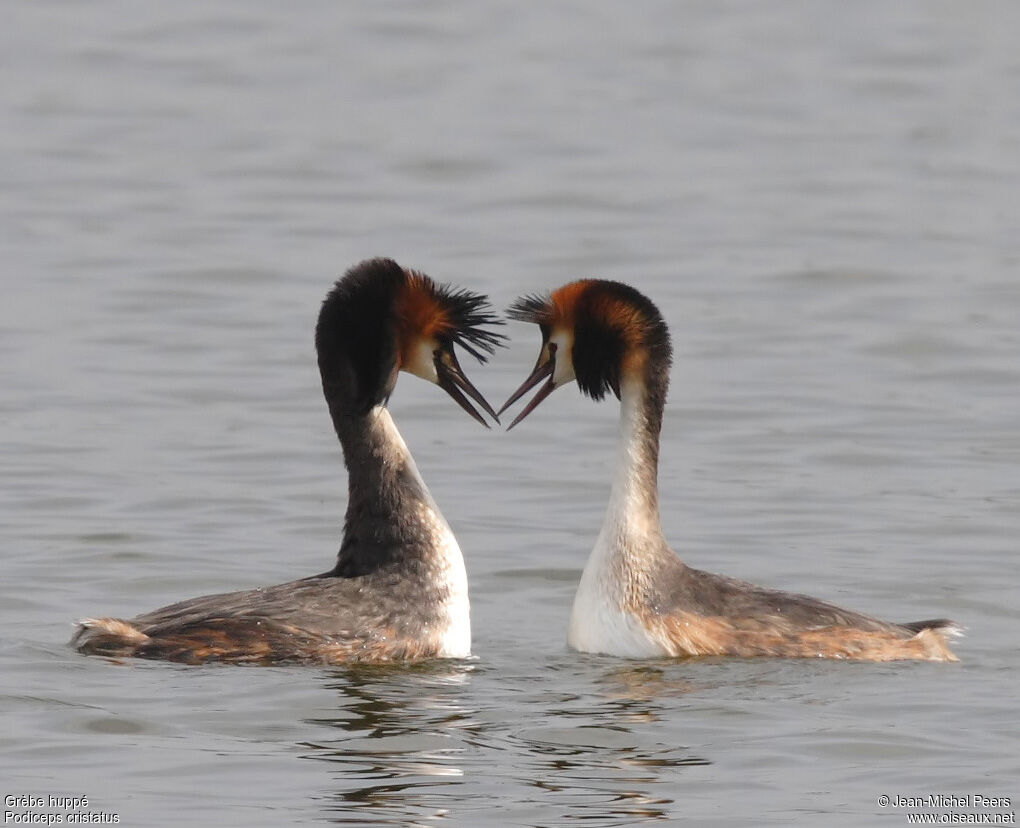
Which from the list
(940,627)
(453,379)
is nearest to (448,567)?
(453,379)

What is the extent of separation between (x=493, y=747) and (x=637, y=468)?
2.60 meters

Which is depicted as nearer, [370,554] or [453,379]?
[370,554]

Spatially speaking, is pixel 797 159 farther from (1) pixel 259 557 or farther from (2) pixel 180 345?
(1) pixel 259 557

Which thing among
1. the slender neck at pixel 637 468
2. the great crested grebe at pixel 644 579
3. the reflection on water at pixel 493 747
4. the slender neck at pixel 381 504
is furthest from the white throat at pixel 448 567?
the slender neck at pixel 637 468

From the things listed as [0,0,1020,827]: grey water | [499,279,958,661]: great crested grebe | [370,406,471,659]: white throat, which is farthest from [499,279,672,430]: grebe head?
[0,0,1020,827]: grey water

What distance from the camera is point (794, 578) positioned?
1473 centimetres

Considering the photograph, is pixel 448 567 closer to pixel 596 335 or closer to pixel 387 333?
pixel 387 333

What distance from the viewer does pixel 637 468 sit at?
510 inches

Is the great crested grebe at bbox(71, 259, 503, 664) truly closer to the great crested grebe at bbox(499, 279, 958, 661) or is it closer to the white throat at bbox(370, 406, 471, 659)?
the white throat at bbox(370, 406, 471, 659)

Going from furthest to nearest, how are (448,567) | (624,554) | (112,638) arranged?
(624,554), (448,567), (112,638)

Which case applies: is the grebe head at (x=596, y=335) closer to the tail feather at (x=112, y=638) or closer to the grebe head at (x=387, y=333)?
the grebe head at (x=387, y=333)

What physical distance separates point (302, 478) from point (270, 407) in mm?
1947

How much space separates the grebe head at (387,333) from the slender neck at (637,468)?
79 centimetres

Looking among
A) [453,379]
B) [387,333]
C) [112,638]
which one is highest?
[387,333]
